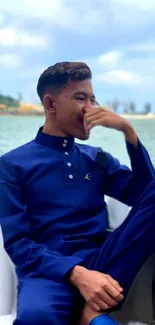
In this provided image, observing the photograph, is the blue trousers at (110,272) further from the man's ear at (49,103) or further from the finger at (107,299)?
the man's ear at (49,103)

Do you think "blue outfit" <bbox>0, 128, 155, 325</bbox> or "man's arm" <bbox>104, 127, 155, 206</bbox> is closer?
"blue outfit" <bbox>0, 128, 155, 325</bbox>

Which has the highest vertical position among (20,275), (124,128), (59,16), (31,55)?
(59,16)

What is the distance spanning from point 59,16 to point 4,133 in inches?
16.6

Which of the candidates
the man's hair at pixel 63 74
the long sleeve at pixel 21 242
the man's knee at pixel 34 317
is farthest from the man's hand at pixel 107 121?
the man's knee at pixel 34 317

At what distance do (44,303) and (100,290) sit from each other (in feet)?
0.37

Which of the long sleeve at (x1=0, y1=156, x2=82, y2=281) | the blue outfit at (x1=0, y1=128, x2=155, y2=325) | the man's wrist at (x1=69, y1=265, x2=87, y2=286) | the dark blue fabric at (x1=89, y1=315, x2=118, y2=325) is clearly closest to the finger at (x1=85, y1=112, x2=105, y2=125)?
the blue outfit at (x1=0, y1=128, x2=155, y2=325)

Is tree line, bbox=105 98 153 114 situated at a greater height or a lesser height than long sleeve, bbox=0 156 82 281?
greater

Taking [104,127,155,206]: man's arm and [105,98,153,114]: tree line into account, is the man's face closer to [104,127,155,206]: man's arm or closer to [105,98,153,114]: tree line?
[104,127,155,206]: man's arm

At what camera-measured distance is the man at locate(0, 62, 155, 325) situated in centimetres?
93

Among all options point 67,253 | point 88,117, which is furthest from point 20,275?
point 88,117

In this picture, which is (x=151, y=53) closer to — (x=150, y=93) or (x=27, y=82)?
(x=150, y=93)

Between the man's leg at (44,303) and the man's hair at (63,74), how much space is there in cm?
48

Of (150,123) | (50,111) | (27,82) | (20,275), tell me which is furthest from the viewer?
(150,123)

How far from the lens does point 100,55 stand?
1487 millimetres
